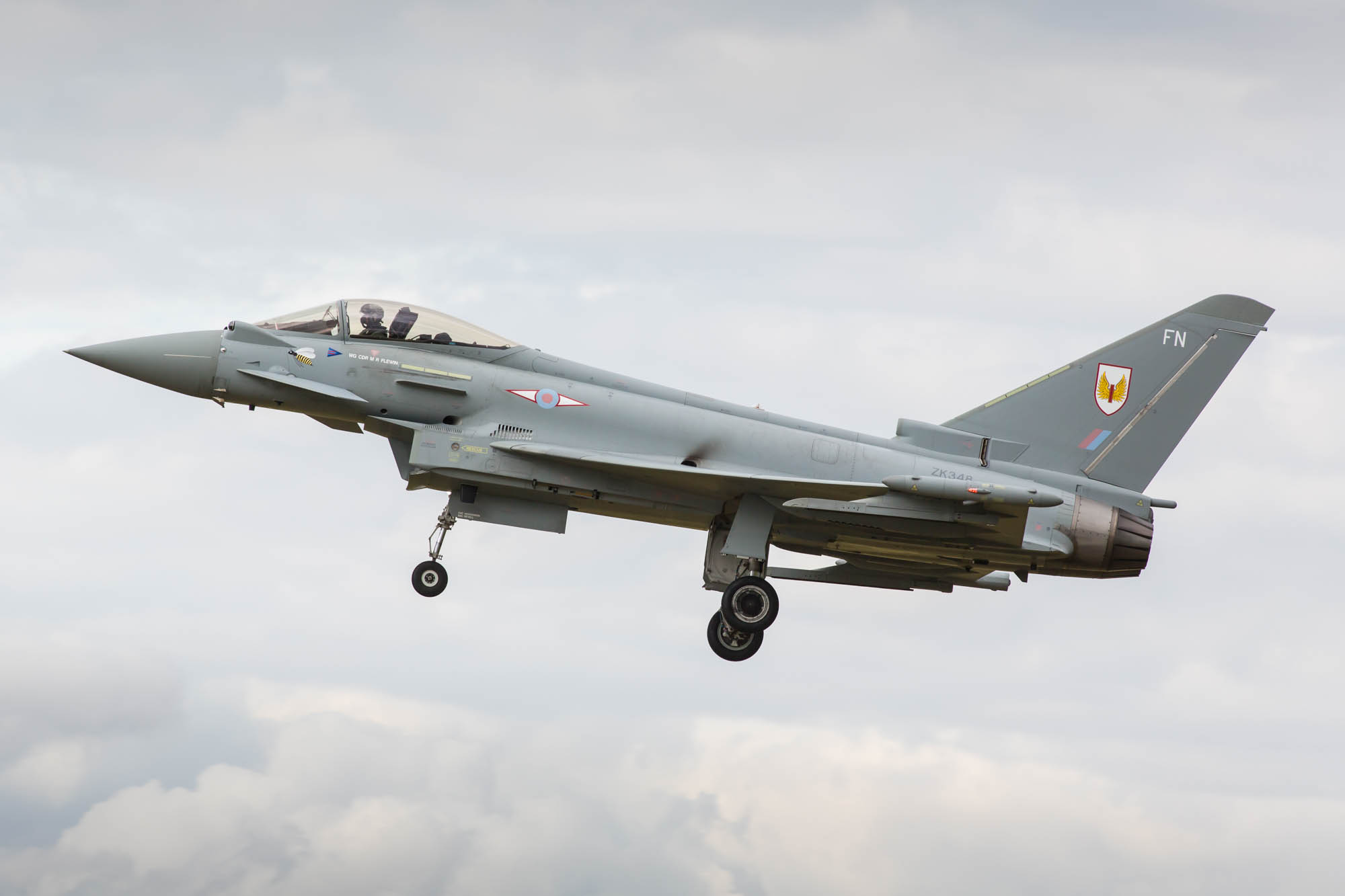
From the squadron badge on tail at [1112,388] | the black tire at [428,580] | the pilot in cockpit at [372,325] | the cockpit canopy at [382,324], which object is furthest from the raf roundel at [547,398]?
the squadron badge on tail at [1112,388]

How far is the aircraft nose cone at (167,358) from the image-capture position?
60.1ft

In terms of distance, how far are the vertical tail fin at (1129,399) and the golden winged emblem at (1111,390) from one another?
1 centimetres

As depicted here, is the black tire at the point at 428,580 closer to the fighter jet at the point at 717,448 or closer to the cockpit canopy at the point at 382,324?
the fighter jet at the point at 717,448

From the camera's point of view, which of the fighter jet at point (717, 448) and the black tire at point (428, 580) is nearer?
the fighter jet at point (717, 448)

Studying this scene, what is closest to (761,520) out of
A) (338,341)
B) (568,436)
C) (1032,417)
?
(568,436)

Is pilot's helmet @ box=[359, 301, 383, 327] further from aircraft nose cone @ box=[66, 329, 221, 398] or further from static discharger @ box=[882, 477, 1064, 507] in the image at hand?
static discharger @ box=[882, 477, 1064, 507]

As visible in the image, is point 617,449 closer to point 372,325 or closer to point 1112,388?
point 372,325

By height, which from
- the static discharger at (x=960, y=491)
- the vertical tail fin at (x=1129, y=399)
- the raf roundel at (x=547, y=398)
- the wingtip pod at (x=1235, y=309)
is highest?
the wingtip pod at (x=1235, y=309)

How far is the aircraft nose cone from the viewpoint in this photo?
1831cm

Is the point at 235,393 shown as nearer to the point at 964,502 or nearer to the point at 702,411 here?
the point at 702,411

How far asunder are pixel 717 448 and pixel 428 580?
4405 mm

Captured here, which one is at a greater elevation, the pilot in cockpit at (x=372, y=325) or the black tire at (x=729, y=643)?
the pilot in cockpit at (x=372, y=325)

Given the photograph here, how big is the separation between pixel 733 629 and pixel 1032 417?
5398 mm

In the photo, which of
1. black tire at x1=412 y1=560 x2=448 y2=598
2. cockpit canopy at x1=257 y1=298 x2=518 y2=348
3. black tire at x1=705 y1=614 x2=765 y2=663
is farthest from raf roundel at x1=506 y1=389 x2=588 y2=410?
black tire at x1=705 y1=614 x2=765 y2=663
